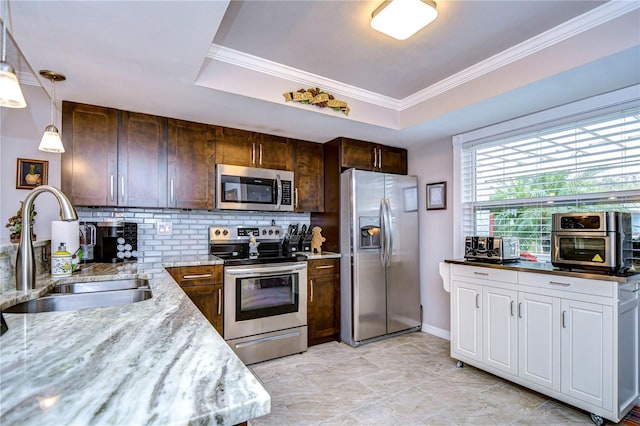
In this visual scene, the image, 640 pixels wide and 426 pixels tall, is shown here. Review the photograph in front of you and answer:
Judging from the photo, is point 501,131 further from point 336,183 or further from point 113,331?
point 113,331

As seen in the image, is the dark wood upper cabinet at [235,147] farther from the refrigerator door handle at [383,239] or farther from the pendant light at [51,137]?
the refrigerator door handle at [383,239]

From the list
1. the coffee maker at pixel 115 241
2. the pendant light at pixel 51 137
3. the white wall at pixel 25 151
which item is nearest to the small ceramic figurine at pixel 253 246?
the coffee maker at pixel 115 241

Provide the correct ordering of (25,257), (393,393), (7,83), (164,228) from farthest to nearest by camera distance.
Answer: (164,228), (393,393), (25,257), (7,83)

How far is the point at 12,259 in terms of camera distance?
1.69 m

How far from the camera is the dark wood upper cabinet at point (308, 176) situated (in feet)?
12.0

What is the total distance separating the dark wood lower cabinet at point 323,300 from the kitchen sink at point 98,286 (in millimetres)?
1719

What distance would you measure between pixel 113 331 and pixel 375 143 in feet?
10.9

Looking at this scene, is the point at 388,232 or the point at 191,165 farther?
the point at 388,232

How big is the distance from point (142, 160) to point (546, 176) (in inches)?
140

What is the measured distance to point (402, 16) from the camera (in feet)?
6.06

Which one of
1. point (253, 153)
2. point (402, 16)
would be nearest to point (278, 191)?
point (253, 153)

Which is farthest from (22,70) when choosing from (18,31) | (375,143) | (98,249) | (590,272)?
→ (590,272)

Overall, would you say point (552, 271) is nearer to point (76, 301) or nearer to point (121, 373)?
point (121, 373)

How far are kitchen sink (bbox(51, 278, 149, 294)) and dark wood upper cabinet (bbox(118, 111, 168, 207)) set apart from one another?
1056 mm
